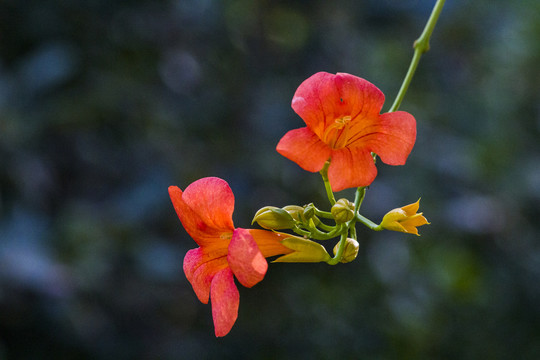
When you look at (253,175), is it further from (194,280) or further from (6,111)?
(194,280)

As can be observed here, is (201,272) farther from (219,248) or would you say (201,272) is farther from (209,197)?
(209,197)

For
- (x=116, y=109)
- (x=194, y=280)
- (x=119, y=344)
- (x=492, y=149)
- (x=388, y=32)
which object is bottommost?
(x=119, y=344)

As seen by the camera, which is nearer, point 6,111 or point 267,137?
point 6,111

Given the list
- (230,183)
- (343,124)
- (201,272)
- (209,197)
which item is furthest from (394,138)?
(230,183)

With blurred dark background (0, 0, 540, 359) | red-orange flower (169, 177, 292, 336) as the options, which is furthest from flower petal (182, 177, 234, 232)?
blurred dark background (0, 0, 540, 359)

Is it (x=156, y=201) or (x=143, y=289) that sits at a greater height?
(x=156, y=201)

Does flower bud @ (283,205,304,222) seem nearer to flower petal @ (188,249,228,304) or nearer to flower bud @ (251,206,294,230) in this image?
flower bud @ (251,206,294,230)

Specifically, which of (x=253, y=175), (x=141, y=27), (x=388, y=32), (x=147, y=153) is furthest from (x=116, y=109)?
(x=388, y=32)

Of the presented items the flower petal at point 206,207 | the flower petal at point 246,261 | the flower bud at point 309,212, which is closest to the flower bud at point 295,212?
the flower bud at point 309,212
